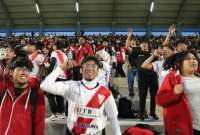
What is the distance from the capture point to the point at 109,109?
3387mm

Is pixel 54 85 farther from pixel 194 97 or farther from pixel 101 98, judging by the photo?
pixel 194 97

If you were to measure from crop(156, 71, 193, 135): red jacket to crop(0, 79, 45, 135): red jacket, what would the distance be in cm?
104

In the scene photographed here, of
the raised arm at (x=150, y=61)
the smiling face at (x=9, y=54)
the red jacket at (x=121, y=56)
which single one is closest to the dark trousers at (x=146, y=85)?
the raised arm at (x=150, y=61)

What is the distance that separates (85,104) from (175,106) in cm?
80

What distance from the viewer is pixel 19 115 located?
3.18 m

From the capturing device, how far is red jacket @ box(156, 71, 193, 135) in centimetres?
344

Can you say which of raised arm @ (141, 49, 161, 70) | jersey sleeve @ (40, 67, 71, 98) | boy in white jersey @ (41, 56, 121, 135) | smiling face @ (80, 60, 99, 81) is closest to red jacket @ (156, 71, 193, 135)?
boy in white jersey @ (41, 56, 121, 135)

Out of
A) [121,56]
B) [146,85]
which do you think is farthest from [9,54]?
[121,56]

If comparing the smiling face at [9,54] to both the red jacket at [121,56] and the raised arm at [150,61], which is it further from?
the red jacket at [121,56]

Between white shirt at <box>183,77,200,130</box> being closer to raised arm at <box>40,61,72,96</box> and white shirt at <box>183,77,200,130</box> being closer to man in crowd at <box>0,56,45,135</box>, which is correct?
raised arm at <box>40,61,72,96</box>

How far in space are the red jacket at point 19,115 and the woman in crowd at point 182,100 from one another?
1040 millimetres

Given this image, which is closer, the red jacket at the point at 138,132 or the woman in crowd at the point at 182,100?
the woman in crowd at the point at 182,100

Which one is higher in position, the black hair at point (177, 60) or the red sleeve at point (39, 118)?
the black hair at point (177, 60)

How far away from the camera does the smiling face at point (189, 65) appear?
12.0 ft
